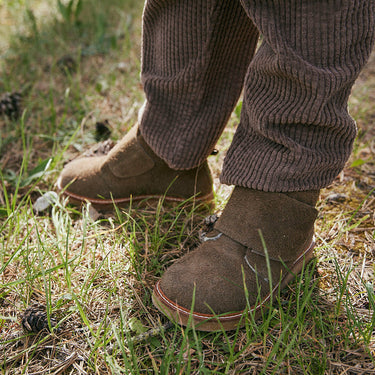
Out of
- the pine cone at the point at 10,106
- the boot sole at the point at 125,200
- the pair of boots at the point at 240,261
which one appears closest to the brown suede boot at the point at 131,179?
the boot sole at the point at 125,200

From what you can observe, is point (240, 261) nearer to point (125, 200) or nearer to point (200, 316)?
point (200, 316)

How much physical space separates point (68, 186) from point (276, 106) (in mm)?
840

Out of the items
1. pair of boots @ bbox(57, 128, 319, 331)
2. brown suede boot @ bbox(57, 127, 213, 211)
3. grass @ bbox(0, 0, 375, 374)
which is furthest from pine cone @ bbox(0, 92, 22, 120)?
pair of boots @ bbox(57, 128, 319, 331)

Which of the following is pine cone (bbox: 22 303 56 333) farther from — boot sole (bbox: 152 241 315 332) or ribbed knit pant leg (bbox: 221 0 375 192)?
ribbed knit pant leg (bbox: 221 0 375 192)

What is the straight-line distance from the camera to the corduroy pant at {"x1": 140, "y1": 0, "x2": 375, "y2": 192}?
80 cm

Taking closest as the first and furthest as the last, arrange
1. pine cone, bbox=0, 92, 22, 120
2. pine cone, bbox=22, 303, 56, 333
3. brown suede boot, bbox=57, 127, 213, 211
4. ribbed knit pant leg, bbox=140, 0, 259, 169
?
1. pine cone, bbox=22, 303, 56, 333
2. ribbed knit pant leg, bbox=140, 0, 259, 169
3. brown suede boot, bbox=57, 127, 213, 211
4. pine cone, bbox=0, 92, 22, 120

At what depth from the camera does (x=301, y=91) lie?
2.75 ft

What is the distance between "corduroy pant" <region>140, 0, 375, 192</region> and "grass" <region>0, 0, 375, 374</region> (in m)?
0.26

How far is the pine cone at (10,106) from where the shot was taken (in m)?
1.78

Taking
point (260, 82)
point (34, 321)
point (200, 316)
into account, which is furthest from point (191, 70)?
point (34, 321)

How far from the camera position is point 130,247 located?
42.8 inches

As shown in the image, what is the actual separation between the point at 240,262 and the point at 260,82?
45 cm

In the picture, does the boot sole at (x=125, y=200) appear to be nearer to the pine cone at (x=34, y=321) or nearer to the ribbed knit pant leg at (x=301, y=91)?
the ribbed knit pant leg at (x=301, y=91)

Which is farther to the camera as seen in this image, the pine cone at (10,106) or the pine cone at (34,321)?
the pine cone at (10,106)
